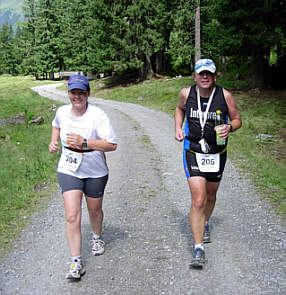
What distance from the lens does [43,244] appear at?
5000 millimetres

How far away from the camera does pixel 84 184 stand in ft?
13.5

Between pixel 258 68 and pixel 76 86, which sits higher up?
pixel 76 86

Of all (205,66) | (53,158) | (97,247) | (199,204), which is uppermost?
(205,66)

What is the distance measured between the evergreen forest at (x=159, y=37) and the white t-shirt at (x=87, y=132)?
17.0 meters

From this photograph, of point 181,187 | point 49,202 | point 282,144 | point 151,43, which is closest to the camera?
point 49,202

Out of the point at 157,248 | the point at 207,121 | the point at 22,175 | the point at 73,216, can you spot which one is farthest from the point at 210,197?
the point at 22,175

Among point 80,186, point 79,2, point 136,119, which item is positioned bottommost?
point 136,119

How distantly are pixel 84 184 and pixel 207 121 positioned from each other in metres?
1.55

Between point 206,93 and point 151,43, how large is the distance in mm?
31879

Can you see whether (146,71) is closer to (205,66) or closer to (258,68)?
(258,68)

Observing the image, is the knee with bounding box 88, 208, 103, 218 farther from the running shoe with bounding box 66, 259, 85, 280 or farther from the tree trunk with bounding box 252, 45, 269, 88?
the tree trunk with bounding box 252, 45, 269, 88

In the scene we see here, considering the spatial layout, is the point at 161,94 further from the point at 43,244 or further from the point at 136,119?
the point at 43,244

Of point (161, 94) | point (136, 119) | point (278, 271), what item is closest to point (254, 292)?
point (278, 271)

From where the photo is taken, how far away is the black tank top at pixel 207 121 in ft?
13.6
